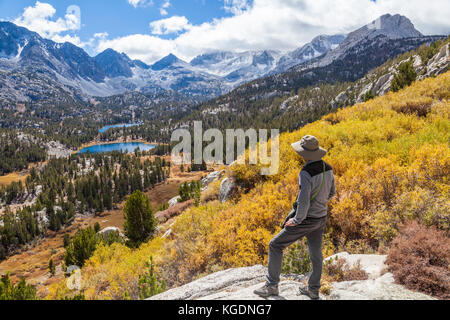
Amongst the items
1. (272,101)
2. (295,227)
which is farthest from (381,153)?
(272,101)

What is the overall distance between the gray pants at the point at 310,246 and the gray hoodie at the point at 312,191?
0.61 feet

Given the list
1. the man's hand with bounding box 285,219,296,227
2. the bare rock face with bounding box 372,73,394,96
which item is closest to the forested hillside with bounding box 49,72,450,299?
the man's hand with bounding box 285,219,296,227

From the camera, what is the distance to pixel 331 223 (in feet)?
23.9

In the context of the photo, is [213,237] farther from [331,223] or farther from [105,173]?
[105,173]

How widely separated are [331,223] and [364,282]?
295 cm

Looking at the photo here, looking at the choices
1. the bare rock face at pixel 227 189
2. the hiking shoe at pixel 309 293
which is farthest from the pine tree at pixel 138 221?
the hiking shoe at pixel 309 293

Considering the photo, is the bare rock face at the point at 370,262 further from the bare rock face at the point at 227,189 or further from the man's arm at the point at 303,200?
the bare rock face at the point at 227,189

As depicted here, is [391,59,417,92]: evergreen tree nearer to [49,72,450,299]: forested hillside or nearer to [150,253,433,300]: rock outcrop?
[49,72,450,299]: forested hillside

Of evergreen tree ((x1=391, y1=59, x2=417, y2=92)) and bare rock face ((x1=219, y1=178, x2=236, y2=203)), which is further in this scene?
evergreen tree ((x1=391, y1=59, x2=417, y2=92))

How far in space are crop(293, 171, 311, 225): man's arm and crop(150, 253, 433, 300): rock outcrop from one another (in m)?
1.51

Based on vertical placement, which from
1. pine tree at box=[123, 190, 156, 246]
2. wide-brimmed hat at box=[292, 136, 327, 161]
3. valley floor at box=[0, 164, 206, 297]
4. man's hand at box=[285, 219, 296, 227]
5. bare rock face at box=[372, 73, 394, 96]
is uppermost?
bare rock face at box=[372, 73, 394, 96]

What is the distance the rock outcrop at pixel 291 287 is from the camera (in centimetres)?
394

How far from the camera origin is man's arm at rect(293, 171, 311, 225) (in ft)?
13.2

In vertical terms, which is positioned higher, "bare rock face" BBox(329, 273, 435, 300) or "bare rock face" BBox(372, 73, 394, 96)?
"bare rock face" BBox(372, 73, 394, 96)
